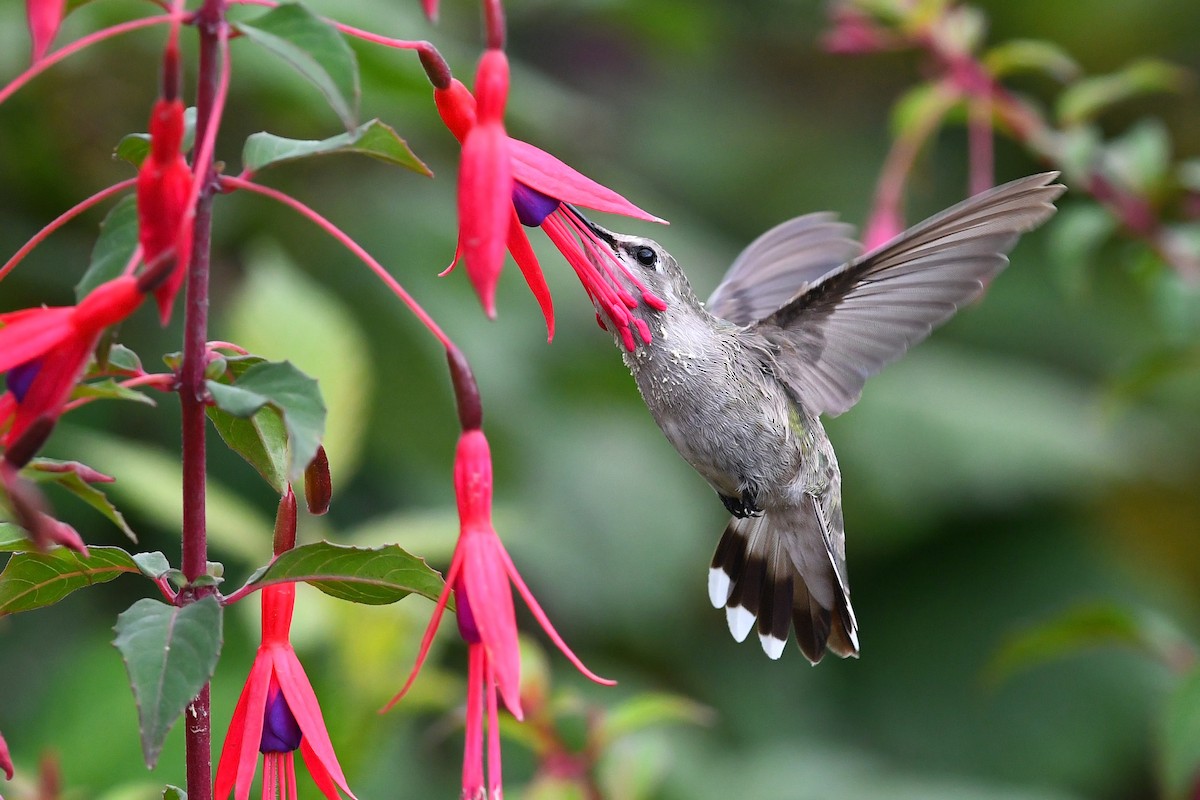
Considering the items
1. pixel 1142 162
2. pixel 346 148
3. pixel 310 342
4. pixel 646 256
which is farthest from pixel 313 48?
pixel 1142 162

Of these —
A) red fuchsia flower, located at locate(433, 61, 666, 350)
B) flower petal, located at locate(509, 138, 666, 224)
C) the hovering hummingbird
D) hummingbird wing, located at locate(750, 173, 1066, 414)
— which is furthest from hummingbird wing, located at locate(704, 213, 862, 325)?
flower petal, located at locate(509, 138, 666, 224)

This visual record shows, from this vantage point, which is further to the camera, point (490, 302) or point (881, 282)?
point (881, 282)

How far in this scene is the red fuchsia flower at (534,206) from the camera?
582 mm

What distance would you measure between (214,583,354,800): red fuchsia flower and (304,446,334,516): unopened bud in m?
0.06

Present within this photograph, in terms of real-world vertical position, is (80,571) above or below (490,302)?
below

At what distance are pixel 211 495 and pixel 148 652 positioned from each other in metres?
1.27

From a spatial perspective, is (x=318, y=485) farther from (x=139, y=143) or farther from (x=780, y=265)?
(x=780, y=265)

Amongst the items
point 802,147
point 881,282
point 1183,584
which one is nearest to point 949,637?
point 1183,584

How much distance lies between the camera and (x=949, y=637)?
4152mm

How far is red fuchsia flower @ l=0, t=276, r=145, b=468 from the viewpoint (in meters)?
0.53

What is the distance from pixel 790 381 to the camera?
4.28 ft

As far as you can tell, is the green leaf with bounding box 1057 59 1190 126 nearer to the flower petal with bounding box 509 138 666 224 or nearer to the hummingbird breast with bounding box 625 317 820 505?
the hummingbird breast with bounding box 625 317 820 505

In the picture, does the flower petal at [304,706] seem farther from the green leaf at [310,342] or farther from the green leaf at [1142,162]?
the green leaf at [1142,162]

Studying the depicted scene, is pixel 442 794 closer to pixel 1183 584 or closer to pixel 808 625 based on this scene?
pixel 808 625
